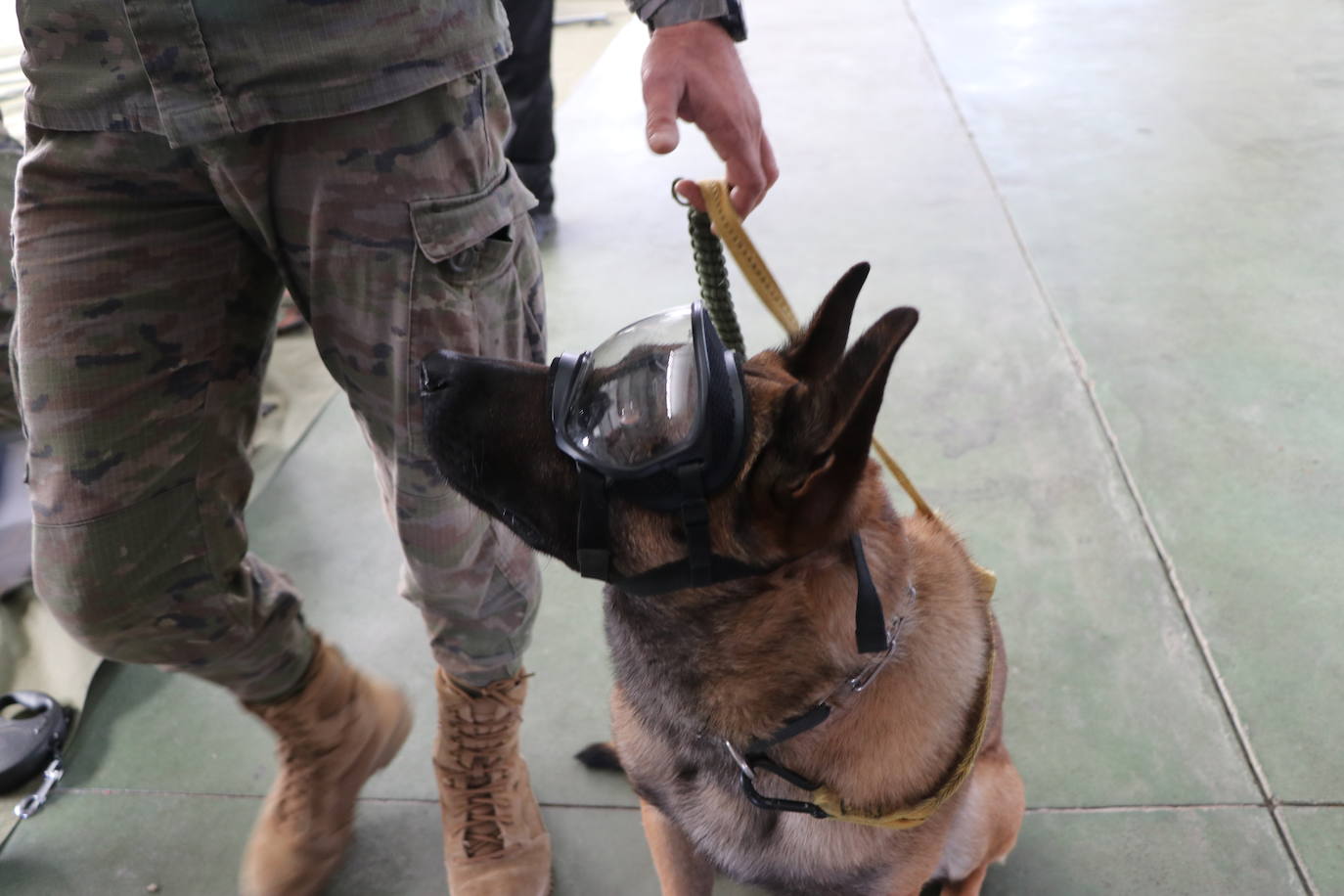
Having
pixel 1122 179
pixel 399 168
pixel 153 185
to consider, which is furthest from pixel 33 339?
pixel 1122 179

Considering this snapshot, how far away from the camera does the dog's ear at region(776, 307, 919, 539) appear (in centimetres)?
86

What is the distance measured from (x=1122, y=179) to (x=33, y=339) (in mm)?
4330

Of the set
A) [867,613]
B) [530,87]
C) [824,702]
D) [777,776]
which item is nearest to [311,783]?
[777,776]

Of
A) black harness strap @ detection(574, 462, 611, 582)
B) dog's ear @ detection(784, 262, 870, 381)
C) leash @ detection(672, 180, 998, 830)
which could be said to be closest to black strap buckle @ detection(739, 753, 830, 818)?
leash @ detection(672, 180, 998, 830)

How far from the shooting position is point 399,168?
1.10 m

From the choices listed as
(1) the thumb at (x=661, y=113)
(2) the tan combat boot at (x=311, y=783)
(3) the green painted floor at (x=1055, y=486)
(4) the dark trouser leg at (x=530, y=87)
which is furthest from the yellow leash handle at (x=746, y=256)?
(4) the dark trouser leg at (x=530, y=87)

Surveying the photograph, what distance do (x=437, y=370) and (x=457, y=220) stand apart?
0.19 meters

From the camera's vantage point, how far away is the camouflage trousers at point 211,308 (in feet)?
3.59

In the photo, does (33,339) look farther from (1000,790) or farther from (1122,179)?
(1122,179)

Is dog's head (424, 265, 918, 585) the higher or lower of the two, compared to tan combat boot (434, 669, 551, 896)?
higher

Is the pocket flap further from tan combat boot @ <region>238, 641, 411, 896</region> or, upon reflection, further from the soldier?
tan combat boot @ <region>238, 641, 411, 896</region>

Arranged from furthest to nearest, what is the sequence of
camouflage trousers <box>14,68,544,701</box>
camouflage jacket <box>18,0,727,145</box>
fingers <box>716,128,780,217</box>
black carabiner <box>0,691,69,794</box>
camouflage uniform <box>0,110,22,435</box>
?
1. camouflage uniform <box>0,110,22,435</box>
2. black carabiner <box>0,691,69,794</box>
3. fingers <box>716,128,780,217</box>
4. camouflage trousers <box>14,68,544,701</box>
5. camouflage jacket <box>18,0,727,145</box>

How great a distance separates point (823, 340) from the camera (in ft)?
4.06

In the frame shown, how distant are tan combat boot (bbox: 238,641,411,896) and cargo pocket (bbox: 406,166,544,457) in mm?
599
